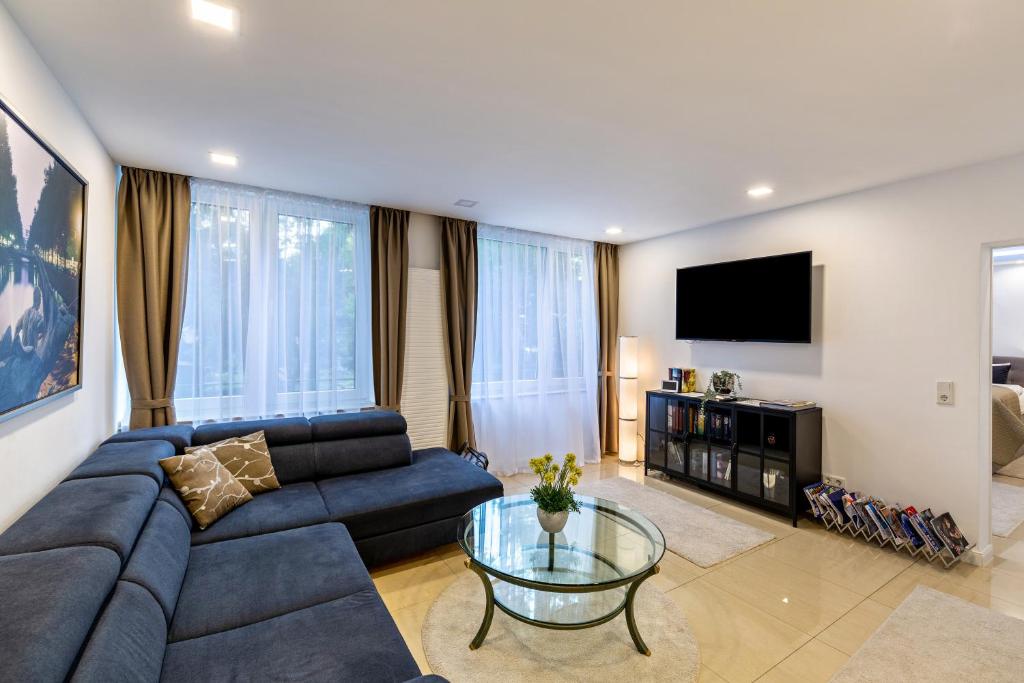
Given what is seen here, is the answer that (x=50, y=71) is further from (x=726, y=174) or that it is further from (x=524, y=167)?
(x=726, y=174)

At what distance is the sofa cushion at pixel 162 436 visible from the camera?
266 cm

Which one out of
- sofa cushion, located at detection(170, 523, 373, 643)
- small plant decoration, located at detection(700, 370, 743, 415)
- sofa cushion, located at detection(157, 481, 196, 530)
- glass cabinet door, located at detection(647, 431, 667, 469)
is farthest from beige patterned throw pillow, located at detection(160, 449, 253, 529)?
small plant decoration, located at detection(700, 370, 743, 415)

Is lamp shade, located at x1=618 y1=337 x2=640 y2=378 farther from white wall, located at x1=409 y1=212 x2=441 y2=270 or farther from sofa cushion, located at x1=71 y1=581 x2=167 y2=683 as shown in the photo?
sofa cushion, located at x1=71 y1=581 x2=167 y2=683

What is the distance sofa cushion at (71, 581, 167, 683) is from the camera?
1.08 meters

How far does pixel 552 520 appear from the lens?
2.33 m

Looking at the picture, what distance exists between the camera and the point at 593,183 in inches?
132

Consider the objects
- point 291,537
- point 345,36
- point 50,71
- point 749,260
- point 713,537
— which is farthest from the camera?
point 749,260

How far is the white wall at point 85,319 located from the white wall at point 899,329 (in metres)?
4.65

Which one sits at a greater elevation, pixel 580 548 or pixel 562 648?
pixel 580 548

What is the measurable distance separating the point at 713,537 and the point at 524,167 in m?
2.91

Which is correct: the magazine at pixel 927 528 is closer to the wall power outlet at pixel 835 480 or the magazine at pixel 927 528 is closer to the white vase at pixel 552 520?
the wall power outlet at pixel 835 480

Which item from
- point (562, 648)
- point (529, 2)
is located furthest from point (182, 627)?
point (529, 2)

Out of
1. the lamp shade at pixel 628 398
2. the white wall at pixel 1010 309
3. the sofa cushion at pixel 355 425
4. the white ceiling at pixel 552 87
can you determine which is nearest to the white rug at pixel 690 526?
the lamp shade at pixel 628 398

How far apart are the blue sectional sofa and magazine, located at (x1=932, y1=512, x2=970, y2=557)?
118 inches
